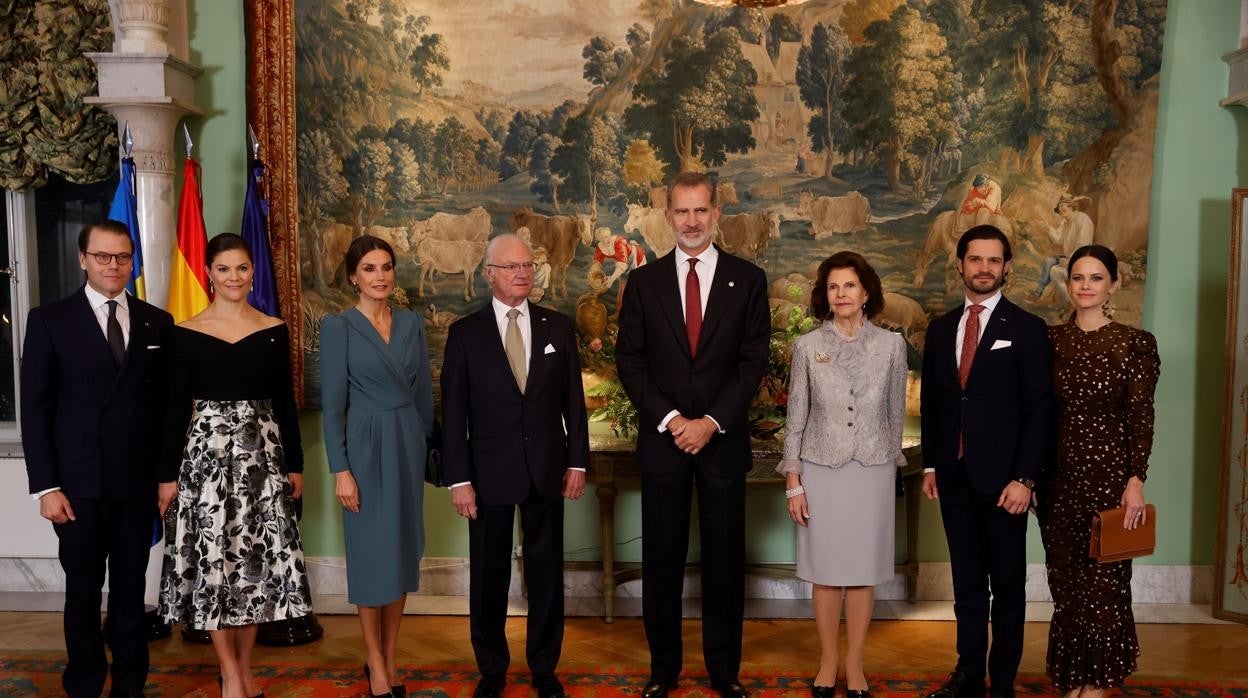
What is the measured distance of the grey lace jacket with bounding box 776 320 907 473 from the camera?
352 centimetres

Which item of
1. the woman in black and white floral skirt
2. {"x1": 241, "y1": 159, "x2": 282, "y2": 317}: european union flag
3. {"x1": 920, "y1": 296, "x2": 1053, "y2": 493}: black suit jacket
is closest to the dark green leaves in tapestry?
{"x1": 241, "y1": 159, "x2": 282, "y2": 317}: european union flag

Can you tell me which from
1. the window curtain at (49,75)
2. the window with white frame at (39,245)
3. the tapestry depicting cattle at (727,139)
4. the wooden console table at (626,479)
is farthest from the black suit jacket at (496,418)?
the window with white frame at (39,245)

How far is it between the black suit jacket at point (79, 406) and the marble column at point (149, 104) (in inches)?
51.4

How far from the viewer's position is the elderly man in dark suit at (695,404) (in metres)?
3.58

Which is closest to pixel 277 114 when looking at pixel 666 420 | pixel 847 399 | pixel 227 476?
pixel 227 476

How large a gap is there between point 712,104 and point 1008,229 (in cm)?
166

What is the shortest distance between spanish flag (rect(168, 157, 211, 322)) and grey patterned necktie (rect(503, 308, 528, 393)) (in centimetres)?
181

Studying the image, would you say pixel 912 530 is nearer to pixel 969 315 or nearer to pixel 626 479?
pixel 626 479

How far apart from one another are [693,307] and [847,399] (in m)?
0.65

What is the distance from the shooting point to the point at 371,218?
5.12m

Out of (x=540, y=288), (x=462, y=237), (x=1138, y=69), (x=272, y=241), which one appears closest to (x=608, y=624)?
(x=540, y=288)

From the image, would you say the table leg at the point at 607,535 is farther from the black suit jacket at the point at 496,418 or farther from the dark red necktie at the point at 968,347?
the dark red necktie at the point at 968,347

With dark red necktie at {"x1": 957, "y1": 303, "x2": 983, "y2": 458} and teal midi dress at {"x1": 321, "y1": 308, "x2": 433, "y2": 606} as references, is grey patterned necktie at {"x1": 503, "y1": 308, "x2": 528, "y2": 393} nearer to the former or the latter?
teal midi dress at {"x1": 321, "y1": 308, "x2": 433, "y2": 606}

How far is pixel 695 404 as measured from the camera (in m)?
3.58
